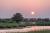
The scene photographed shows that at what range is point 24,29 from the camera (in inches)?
64.2

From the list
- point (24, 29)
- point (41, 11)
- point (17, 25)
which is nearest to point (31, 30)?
point (24, 29)

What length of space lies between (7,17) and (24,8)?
0.91 feet

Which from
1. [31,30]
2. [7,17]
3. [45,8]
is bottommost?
[31,30]

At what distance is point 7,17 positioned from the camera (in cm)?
164

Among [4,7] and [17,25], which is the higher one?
[4,7]

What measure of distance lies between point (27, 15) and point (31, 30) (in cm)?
22

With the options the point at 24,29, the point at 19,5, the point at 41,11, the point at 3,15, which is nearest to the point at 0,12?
the point at 3,15

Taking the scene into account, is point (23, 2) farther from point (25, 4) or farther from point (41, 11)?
point (41, 11)

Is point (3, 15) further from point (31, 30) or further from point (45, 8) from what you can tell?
point (45, 8)

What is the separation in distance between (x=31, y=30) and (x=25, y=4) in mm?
389

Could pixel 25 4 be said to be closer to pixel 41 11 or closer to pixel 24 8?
pixel 24 8

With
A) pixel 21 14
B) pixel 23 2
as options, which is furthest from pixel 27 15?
pixel 23 2

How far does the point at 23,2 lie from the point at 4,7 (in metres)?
0.28

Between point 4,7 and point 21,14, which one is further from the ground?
point 4,7
